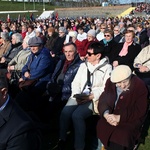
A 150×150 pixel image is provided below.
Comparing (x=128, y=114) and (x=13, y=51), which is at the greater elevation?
(x=13, y=51)

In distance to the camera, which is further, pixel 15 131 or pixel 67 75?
pixel 67 75

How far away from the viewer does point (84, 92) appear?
4.83m

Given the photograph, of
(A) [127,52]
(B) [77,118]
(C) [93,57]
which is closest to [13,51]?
(A) [127,52]

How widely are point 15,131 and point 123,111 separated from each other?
2108mm

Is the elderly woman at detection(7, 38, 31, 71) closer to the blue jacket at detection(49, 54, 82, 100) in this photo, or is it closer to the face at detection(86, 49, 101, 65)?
the blue jacket at detection(49, 54, 82, 100)

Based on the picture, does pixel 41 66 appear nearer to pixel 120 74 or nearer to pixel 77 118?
pixel 77 118

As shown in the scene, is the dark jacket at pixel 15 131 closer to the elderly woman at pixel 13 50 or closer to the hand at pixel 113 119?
the hand at pixel 113 119

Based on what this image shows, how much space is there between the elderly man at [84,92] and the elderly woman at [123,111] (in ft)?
1.76

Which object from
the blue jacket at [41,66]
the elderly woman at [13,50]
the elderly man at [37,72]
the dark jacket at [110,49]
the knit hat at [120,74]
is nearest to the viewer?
the knit hat at [120,74]

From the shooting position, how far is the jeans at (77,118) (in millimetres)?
4434

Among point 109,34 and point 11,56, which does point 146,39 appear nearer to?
point 109,34

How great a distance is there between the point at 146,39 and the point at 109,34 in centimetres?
409

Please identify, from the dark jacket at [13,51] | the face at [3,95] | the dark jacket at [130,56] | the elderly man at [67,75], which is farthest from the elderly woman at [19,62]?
the face at [3,95]

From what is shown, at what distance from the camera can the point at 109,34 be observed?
323 inches
